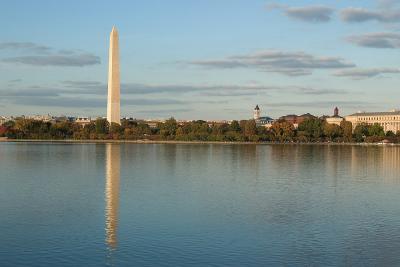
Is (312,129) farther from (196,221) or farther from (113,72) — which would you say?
(196,221)

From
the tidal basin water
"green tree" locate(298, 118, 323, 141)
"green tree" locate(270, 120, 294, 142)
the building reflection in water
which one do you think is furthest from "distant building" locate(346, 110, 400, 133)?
the tidal basin water

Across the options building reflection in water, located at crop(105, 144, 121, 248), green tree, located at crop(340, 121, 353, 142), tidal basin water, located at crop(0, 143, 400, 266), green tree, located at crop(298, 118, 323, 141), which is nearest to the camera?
tidal basin water, located at crop(0, 143, 400, 266)

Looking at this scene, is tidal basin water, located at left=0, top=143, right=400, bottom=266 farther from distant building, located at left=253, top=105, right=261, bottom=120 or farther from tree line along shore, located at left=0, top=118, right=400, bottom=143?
distant building, located at left=253, top=105, right=261, bottom=120

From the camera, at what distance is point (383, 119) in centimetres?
11412

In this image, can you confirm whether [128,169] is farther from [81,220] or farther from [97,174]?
[81,220]

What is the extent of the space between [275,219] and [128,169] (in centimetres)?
1582

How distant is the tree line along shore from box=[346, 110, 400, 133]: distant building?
11.4 m

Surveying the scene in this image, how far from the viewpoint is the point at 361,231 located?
45.6 feet

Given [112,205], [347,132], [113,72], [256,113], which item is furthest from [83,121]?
[112,205]

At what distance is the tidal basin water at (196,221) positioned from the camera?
37.6ft

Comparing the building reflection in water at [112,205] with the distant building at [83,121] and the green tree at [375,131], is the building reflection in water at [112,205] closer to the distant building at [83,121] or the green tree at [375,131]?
A: the green tree at [375,131]

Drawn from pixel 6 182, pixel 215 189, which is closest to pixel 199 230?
pixel 215 189

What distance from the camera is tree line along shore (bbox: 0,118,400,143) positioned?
9188 centimetres

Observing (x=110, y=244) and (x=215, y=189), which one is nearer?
(x=110, y=244)
